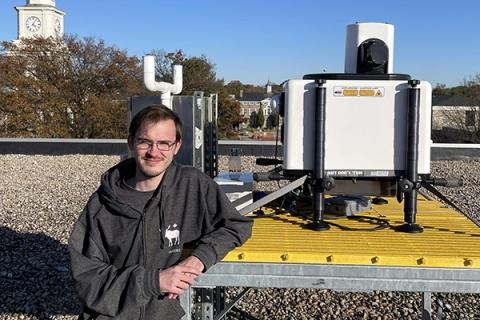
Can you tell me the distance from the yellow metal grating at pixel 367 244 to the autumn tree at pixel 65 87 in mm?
25013

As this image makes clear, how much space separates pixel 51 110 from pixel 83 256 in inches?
1063

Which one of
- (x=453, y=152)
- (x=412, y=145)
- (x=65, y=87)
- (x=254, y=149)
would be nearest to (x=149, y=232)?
(x=412, y=145)

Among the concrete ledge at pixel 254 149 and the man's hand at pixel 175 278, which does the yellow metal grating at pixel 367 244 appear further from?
the concrete ledge at pixel 254 149

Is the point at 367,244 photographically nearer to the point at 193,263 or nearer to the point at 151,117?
the point at 193,263

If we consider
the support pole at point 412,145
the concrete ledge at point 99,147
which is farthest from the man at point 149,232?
the concrete ledge at point 99,147

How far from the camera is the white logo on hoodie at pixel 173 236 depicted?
7.42ft

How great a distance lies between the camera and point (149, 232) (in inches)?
87.4

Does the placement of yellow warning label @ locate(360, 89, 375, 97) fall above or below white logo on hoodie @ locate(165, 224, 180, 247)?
above

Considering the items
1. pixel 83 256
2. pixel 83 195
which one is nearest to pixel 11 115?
pixel 83 195

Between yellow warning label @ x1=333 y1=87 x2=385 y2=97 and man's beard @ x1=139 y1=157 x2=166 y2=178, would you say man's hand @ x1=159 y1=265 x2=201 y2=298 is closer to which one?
man's beard @ x1=139 y1=157 x2=166 y2=178

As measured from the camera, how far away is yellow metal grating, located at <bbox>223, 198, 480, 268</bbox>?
7.81 feet

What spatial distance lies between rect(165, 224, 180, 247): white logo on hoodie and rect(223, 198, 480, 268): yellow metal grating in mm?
276

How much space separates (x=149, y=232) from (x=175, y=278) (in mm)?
223

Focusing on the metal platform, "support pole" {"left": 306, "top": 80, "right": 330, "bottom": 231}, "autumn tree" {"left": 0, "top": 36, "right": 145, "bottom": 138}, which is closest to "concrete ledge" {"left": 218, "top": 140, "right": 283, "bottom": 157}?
"autumn tree" {"left": 0, "top": 36, "right": 145, "bottom": 138}
